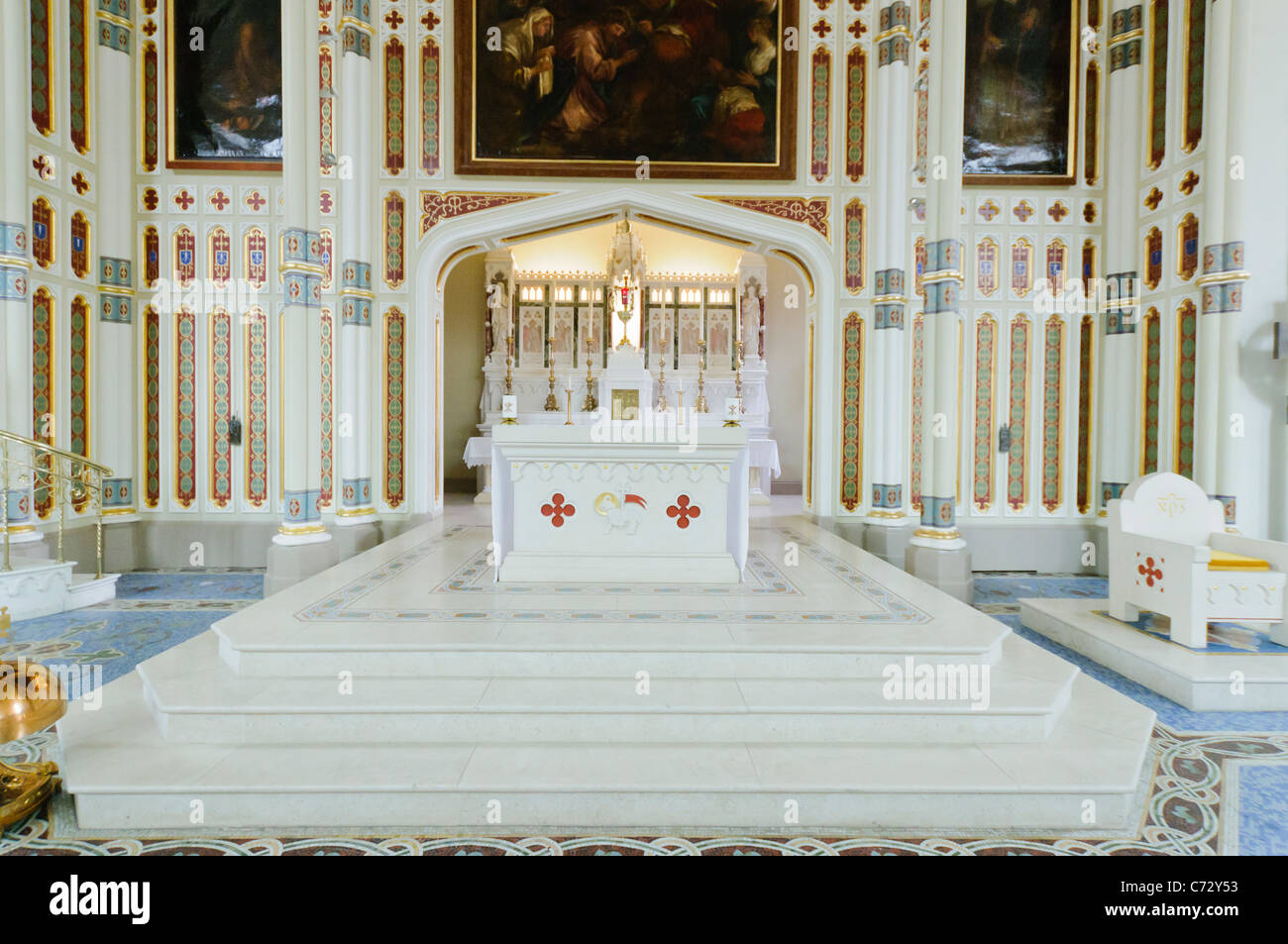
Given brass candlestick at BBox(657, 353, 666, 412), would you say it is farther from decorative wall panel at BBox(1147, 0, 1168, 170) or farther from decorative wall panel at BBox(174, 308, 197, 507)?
decorative wall panel at BBox(1147, 0, 1168, 170)

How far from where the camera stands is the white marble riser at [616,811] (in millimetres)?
3545

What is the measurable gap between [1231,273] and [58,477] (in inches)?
455

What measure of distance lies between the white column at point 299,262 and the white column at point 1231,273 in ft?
29.1

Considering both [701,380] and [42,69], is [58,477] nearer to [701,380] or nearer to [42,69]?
[42,69]

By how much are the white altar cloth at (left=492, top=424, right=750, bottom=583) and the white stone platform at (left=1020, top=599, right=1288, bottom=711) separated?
2.77 m

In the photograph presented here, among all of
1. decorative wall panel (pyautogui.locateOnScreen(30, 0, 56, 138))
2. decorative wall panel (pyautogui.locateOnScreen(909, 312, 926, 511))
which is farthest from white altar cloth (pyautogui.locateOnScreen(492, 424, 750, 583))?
decorative wall panel (pyautogui.locateOnScreen(30, 0, 56, 138))

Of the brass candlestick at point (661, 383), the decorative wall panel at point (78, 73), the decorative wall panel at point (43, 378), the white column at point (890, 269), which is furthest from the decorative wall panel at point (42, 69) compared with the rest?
the white column at point (890, 269)

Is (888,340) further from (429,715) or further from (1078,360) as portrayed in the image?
(429,715)

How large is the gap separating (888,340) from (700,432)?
4199 mm

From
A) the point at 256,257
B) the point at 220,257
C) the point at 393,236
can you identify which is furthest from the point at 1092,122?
the point at 220,257

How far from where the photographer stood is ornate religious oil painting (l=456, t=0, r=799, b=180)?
941 cm

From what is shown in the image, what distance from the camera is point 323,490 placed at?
29.9 feet

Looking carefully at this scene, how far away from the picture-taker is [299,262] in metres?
7.46

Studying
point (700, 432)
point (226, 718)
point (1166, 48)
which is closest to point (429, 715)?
point (226, 718)
